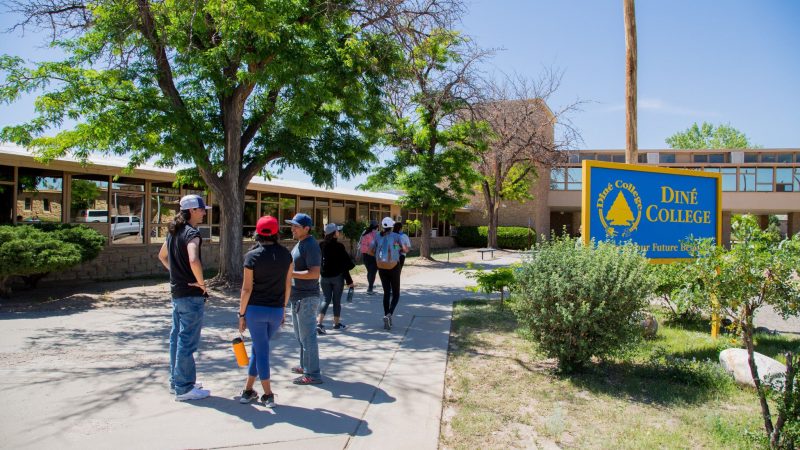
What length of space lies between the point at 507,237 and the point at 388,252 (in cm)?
3087

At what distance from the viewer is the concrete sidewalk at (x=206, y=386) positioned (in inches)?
158

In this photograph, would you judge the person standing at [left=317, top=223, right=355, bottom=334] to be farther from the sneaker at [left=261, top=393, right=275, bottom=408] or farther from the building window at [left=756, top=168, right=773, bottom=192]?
the building window at [left=756, top=168, right=773, bottom=192]

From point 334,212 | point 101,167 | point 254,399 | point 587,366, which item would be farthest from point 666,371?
point 334,212

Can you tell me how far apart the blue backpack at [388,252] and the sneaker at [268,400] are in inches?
139

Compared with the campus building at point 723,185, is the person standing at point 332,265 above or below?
below

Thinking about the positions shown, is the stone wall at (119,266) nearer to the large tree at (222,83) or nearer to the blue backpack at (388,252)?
the large tree at (222,83)

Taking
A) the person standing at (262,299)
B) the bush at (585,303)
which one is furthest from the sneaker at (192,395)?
the bush at (585,303)

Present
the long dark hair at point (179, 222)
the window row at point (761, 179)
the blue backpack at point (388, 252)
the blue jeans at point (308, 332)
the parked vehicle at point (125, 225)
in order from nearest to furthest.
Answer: the long dark hair at point (179, 222)
the blue jeans at point (308, 332)
the blue backpack at point (388, 252)
the parked vehicle at point (125, 225)
the window row at point (761, 179)

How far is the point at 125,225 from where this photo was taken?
14836mm

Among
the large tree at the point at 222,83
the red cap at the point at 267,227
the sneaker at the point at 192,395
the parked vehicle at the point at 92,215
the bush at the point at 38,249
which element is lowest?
the sneaker at the point at 192,395

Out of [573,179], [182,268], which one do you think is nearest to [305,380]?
[182,268]

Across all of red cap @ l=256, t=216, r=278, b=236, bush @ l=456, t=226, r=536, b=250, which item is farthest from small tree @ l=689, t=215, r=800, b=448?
bush @ l=456, t=226, r=536, b=250

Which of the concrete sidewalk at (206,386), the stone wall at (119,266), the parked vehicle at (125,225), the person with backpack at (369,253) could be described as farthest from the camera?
the parked vehicle at (125,225)

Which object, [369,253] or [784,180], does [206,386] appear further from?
[784,180]
